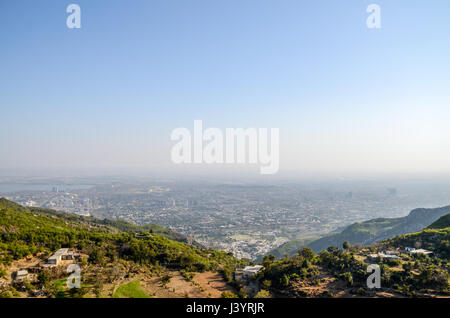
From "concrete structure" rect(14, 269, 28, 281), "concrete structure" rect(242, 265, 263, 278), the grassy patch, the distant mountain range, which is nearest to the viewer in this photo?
"concrete structure" rect(14, 269, 28, 281)

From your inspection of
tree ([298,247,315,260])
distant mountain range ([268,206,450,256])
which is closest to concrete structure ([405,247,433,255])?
tree ([298,247,315,260])

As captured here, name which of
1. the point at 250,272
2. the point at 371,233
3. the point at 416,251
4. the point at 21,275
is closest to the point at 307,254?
the point at 250,272

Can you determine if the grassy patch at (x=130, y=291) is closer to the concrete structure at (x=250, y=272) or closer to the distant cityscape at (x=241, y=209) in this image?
the concrete structure at (x=250, y=272)

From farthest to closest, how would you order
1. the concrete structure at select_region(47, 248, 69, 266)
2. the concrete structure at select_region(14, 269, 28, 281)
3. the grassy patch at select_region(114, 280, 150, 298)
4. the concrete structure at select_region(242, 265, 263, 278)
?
the concrete structure at select_region(242, 265, 263, 278)
the concrete structure at select_region(47, 248, 69, 266)
the grassy patch at select_region(114, 280, 150, 298)
the concrete structure at select_region(14, 269, 28, 281)

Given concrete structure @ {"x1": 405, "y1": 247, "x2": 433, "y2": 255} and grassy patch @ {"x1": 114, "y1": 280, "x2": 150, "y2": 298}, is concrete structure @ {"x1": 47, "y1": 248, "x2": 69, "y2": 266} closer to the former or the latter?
grassy patch @ {"x1": 114, "y1": 280, "x2": 150, "y2": 298}

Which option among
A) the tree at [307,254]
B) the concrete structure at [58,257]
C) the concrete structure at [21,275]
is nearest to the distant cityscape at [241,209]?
the tree at [307,254]

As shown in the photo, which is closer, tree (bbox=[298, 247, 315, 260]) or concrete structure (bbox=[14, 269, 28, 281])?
concrete structure (bbox=[14, 269, 28, 281])
